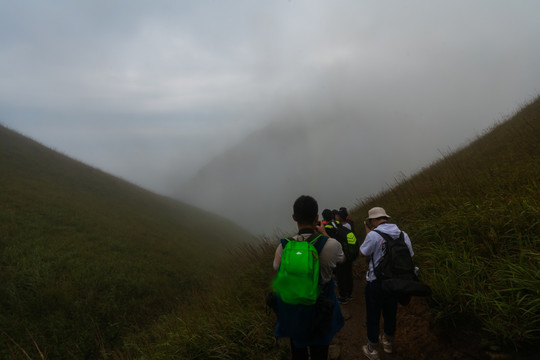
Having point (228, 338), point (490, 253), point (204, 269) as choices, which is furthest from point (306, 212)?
point (204, 269)

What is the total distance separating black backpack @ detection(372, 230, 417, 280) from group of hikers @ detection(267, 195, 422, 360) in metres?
0.02

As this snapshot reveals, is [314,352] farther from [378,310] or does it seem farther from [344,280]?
[344,280]

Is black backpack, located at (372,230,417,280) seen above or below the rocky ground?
A: above

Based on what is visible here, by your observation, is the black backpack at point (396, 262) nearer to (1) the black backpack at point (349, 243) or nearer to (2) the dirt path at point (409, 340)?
(2) the dirt path at point (409, 340)

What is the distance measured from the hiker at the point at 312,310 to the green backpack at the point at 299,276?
5.1 inches

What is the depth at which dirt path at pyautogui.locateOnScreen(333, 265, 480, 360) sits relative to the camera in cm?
295

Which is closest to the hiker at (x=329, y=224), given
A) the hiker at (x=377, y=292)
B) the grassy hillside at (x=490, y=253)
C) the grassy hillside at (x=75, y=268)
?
the hiker at (x=377, y=292)

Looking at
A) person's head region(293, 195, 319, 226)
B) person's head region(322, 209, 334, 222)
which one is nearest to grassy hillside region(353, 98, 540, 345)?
person's head region(322, 209, 334, 222)

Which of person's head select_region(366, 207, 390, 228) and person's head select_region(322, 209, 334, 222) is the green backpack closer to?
person's head select_region(366, 207, 390, 228)

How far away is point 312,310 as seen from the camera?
6.82 feet

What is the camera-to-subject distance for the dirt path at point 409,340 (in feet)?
9.67

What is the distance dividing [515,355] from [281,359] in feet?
9.09

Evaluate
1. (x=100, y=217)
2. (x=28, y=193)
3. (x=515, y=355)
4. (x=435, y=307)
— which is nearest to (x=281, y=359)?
(x=435, y=307)

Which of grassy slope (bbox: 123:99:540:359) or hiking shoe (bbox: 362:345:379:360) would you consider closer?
grassy slope (bbox: 123:99:540:359)
